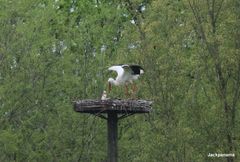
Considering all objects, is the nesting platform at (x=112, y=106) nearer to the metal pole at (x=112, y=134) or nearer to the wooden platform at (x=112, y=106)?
the wooden platform at (x=112, y=106)

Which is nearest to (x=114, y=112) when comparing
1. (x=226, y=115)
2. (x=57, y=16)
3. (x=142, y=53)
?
(x=226, y=115)

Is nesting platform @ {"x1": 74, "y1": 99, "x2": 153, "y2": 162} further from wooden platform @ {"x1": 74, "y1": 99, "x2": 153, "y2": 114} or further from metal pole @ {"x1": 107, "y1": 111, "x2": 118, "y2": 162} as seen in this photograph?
metal pole @ {"x1": 107, "y1": 111, "x2": 118, "y2": 162}

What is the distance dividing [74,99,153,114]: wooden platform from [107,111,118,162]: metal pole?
0.70 m

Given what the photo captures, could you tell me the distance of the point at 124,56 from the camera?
23391 millimetres

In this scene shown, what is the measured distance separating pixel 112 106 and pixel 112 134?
60.4 inches

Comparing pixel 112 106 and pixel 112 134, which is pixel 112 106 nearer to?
pixel 112 106

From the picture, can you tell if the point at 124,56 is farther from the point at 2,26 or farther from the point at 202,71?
the point at 2,26

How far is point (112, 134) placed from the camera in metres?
16.2

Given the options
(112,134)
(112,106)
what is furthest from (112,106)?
(112,134)

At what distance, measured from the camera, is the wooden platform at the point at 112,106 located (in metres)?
14.9

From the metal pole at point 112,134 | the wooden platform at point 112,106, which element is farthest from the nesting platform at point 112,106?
the metal pole at point 112,134

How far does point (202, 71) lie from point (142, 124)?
2985 mm

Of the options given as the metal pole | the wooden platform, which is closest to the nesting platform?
the wooden platform

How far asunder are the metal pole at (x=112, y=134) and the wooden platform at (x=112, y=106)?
27.6 inches
